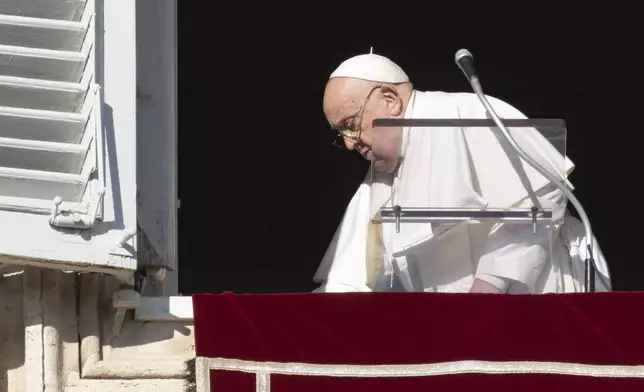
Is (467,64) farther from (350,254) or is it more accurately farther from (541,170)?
(350,254)

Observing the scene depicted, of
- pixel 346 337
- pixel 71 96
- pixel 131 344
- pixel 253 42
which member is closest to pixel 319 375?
pixel 346 337

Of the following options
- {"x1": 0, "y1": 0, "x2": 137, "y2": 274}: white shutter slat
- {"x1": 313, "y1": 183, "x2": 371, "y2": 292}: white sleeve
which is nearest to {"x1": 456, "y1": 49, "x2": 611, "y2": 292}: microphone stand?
{"x1": 313, "y1": 183, "x2": 371, "y2": 292}: white sleeve

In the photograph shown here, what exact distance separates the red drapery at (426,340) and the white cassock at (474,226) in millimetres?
252

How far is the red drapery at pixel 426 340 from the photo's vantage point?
16.9ft

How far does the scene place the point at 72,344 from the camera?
5371mm

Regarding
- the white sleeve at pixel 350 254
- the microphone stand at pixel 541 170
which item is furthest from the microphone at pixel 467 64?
the white sleeve at pixel 350 254

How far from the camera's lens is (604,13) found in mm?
7633

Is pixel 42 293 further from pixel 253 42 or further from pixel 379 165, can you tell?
pixel 253 42

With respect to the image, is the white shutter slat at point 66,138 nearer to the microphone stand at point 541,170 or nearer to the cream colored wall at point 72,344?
the cream colored wall at point 72,344

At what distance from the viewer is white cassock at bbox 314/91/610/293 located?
5391mm

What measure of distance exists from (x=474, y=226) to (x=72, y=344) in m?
0.99

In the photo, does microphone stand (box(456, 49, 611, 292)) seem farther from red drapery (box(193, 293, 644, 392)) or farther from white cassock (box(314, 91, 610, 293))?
red drapery (box(193, 293, 644, 392))

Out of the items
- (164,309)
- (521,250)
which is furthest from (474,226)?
(164,309)

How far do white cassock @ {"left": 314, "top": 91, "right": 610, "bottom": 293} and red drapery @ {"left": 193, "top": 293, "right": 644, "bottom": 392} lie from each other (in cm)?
25
